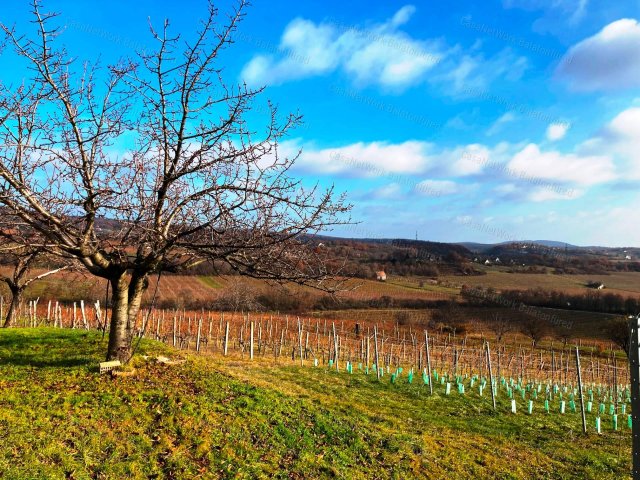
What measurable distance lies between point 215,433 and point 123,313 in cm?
296

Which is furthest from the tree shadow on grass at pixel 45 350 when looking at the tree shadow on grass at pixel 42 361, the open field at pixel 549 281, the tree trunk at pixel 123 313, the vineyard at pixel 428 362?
the open field at pixel 549 281

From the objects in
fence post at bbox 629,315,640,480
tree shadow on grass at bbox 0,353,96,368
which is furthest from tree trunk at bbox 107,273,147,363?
fence post at bbox 629,315,640,480

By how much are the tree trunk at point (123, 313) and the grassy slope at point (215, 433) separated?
49 cm

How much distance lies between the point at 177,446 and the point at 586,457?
28.0ft

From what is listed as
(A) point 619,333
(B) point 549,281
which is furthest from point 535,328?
(B) point 549,281

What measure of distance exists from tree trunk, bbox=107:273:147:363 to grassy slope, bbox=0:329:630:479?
0.49 metres

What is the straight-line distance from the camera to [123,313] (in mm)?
8070

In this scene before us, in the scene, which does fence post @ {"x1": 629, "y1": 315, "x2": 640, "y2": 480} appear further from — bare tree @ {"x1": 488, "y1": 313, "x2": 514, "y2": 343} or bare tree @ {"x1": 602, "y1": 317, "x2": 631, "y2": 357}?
bare tree @ {"x1": 488, "y1": 313, "x2": 514, "y2": 343}

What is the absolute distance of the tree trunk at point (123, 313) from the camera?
7.98m

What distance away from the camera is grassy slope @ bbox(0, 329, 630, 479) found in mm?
5543

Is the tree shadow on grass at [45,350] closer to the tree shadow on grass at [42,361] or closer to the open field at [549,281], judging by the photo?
the tree shadow on grass at [42,361]

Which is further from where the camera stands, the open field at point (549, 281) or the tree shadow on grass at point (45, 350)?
the open field at point (549, 281)

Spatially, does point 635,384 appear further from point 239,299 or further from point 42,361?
point 239,299

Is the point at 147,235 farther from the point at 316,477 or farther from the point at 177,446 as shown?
the point at 316,477
